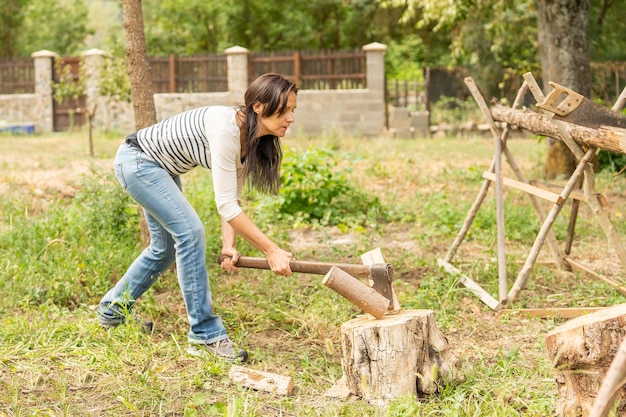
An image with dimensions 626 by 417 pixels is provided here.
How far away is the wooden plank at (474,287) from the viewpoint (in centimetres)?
536

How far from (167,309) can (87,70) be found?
48.6ft

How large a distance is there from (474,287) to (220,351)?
6.85 feet

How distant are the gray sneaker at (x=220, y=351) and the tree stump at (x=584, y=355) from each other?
1777mm

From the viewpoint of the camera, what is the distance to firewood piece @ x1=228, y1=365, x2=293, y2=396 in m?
3.97

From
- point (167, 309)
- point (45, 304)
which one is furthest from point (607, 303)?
point (45, 304)

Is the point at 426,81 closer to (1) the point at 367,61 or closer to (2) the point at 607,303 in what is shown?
A: (1) the point at 367,61

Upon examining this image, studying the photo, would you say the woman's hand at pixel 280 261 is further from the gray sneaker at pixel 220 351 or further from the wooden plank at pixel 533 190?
the wooden plank at pixel 533 190

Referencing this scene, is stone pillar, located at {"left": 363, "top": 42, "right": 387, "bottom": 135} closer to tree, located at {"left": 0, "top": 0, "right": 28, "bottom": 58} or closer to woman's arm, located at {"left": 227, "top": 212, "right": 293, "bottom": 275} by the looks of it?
woman's arm, located at {"left": 227, "top": 212, "right": 293, "bottom": 275}

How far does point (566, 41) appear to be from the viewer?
10.1 m

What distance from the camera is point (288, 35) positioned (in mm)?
26062

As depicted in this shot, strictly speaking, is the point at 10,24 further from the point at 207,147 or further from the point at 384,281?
the point at 384,281

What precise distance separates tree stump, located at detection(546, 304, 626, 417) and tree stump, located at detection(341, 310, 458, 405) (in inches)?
24.8

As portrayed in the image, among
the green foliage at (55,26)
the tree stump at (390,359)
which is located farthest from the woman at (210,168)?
the green foliage at (55,26)

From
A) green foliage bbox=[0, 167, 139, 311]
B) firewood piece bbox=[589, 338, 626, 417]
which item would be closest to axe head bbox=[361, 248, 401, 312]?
firewood piece bbox=[589, 338, 626, 417]
